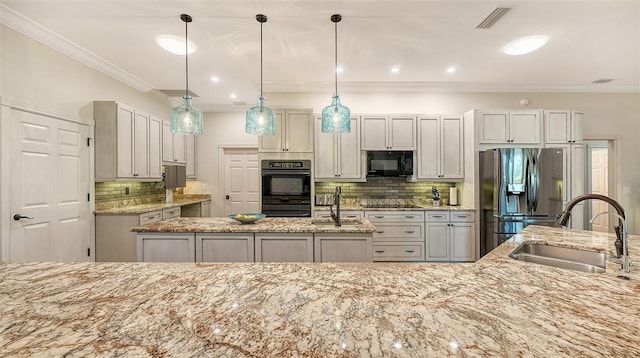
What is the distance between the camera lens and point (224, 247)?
8.46ft

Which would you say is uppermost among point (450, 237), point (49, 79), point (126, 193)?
point (49, 79)

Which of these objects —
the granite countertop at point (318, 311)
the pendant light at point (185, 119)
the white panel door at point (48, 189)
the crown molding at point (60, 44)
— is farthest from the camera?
the white panel door at point (48, 189)

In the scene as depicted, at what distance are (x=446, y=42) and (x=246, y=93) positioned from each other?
3.25 metres

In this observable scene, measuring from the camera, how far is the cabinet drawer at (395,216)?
4.18 meters

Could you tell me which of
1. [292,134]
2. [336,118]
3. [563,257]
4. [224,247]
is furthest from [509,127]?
[224,247]

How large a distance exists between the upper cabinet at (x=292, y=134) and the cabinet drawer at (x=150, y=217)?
1.80m

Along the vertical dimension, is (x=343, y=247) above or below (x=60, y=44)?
below

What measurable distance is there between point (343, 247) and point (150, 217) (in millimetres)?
3004

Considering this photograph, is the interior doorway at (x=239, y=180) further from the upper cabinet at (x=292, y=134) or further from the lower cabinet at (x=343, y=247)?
the lower cabinet at (x=343, y=247)

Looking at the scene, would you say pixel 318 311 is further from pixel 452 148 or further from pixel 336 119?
pixel 452 148

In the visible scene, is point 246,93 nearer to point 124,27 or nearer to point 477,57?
point 124,27

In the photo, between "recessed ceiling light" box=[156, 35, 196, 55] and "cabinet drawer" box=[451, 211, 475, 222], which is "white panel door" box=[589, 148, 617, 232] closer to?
"cabinet drawer" box=[451, 211, 475, 222]

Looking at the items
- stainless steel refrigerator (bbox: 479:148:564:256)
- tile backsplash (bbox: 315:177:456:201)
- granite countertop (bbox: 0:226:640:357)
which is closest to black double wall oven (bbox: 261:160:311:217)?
tile backsplash (bbox: 315:177:456:201)

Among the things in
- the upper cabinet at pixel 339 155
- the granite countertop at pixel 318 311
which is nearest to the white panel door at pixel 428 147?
the upper cabinet at pixel 339 155
